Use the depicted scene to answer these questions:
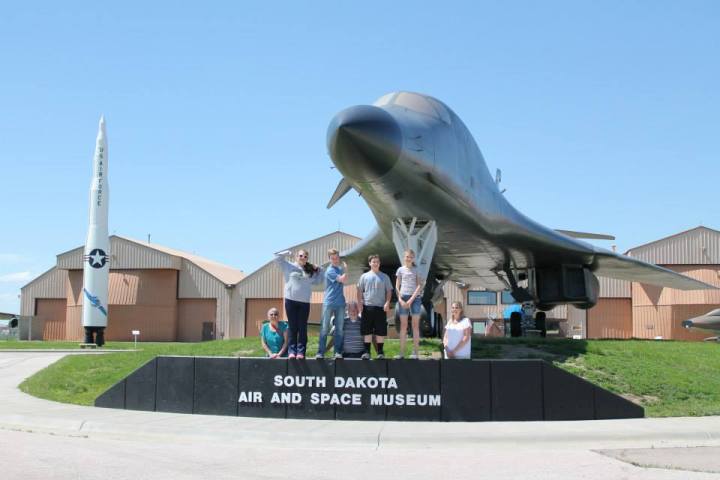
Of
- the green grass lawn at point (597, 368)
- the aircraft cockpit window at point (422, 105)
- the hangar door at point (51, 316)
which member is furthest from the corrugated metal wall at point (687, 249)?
the hangar door at point (51, 316)

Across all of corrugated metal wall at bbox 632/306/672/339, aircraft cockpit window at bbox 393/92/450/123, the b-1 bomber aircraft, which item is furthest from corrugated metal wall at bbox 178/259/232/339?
aircraft cockpit window at bbox 393/92/450/123

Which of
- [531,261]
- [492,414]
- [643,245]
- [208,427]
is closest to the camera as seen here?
[208,427]

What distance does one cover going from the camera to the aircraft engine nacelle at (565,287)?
17.9 m

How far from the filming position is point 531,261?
18.0m

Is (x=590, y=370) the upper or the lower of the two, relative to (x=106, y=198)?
lower

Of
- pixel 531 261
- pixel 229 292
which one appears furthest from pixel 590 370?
pixel 229 292

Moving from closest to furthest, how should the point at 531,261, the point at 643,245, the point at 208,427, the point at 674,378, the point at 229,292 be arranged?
the point at 208,427 < the point at 674,378 < the point at 531,261 < the point at 643,245 < the point at 229,292

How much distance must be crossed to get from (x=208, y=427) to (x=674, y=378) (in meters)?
6.89

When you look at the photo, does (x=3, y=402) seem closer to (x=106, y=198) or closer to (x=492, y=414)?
(x=492, y=414)

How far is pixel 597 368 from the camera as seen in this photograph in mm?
11062

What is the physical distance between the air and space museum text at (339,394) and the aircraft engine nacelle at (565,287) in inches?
398

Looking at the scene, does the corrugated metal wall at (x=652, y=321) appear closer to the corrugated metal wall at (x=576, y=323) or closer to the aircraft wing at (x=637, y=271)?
the corrugated metal wall at (x=576, y=323)

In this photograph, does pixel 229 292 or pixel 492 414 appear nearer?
pixel 492 414

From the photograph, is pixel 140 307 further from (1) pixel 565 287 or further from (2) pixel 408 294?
(2) pixel 408 294
